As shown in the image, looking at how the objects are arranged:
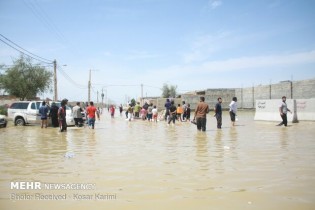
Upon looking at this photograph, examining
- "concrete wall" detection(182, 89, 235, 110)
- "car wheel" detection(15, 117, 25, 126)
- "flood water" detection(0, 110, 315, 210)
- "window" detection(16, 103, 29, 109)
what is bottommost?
"flood water" detection(0, 110, 315, 210)

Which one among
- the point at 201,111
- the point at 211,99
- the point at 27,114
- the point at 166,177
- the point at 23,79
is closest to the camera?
the point at 166,177

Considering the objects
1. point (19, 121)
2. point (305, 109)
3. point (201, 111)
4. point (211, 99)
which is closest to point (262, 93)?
point (211, 99)

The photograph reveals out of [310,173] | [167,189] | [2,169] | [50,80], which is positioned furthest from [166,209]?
[50,80]

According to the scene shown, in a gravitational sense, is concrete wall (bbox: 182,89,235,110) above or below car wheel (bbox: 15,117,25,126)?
above

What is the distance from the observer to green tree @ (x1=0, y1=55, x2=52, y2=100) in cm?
4428

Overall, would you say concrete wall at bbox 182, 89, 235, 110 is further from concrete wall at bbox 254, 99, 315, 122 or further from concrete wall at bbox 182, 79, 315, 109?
concrete wall at bbox 254, 99, 315, 122

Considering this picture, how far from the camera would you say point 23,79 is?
4475 centimetres

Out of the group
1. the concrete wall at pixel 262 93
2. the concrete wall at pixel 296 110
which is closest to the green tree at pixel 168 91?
the concrete wall at pixel 262 93

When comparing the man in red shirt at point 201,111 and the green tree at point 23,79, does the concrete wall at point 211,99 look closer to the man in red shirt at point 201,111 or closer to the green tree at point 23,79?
the green tree at point 23,79

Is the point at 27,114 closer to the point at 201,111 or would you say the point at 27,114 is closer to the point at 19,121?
the point at 19,121

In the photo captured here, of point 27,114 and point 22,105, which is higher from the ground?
point 22,105

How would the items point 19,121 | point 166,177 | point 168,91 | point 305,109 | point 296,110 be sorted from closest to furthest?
point 166,177 < point 19,121 < point 305,109 < point 296,110 < point 168,91

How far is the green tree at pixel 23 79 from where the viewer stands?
4428 cm

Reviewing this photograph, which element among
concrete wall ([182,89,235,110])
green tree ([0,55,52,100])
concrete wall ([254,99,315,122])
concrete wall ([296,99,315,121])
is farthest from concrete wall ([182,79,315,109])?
green tree ([0,55,52,100])
